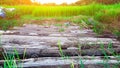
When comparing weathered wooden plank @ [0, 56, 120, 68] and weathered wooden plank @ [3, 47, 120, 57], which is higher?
weathered wooden plank @ [0, 56, 120, 68]

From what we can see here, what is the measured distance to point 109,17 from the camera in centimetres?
747

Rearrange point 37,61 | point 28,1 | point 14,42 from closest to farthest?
1. point 37,61
2. point 14,42
3. point 28,1

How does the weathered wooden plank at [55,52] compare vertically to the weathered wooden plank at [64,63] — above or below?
below

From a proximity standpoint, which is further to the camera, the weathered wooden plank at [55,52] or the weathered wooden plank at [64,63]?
the weathered wooden plank at [55,52]

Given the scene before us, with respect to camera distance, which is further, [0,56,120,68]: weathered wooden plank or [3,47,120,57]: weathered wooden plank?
[3,47,120,57]: weathered wooden plank

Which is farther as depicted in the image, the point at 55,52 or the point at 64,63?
the point at 55,52

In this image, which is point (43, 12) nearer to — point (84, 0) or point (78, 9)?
point (78, 9)

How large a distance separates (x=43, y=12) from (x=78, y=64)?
35.9ft

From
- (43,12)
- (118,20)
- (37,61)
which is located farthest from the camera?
(43,12)

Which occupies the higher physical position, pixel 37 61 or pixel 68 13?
pixel 37 61

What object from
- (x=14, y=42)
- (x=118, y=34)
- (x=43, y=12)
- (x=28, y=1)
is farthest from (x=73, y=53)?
(x=28, y=1)

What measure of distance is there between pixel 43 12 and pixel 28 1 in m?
5.48

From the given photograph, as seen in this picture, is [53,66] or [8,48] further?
[8,48]

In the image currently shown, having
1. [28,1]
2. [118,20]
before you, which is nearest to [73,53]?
[118,20]
